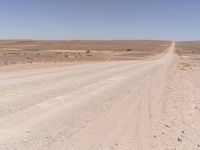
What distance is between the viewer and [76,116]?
8023mm

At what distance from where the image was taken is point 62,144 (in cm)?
582

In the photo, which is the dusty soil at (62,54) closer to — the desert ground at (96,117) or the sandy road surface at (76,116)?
the sandy road surface at (76,116)

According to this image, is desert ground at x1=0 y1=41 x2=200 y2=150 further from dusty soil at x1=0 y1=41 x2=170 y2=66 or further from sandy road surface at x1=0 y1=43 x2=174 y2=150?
dusty soil at x1=0 y1=41 x2=170 y2=66

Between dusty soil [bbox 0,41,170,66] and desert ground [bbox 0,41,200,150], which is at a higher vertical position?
desert ground [bbox 0,41,200,150]

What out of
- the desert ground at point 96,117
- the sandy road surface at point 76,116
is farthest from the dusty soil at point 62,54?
the desert ground at point 96,117

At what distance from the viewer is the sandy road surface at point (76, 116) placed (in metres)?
5.97

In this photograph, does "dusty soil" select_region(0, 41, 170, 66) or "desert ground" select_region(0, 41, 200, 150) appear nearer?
"desert ground" select_region(0, 41, 200, 150)

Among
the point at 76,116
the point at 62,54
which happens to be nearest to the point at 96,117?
the point at 76,116

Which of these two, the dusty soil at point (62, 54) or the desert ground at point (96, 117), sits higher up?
the desert ground at point (96, 117)

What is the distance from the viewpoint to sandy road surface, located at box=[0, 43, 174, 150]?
597 centimetres

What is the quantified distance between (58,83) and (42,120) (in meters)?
6.32

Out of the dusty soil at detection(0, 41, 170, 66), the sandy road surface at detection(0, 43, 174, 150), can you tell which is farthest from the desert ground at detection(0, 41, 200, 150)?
the dusty soil at detection(0, 41, 170, 66)

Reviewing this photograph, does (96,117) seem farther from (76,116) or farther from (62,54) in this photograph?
(62,54)

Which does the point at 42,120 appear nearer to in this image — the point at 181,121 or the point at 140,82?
the point at 181,121
